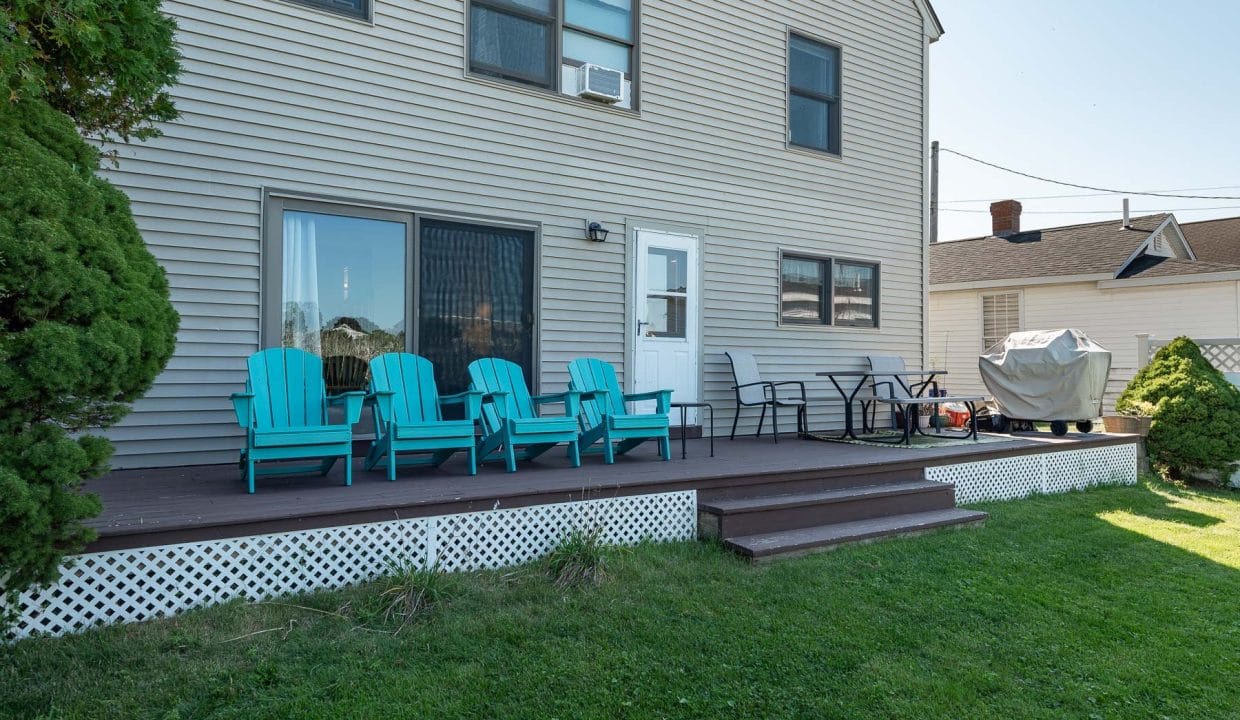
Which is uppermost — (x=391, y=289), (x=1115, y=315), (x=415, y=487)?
(x=1115, y=315)

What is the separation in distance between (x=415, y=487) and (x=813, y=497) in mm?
2409

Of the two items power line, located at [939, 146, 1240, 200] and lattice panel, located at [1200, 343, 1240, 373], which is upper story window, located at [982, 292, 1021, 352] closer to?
lattice panel, located at [1200, 343, 1240, 373]

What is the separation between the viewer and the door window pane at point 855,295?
8.44m

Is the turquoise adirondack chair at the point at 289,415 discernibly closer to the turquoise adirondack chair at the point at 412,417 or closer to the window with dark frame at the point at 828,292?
the turquoise adirondack chair at the point at 412,417

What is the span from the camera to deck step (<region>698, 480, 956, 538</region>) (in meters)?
4.54

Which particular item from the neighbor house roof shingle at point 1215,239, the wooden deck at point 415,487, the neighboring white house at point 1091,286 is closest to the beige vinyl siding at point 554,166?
the wooden deck at point 415,487

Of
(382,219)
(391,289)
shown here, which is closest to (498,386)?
(391,289)

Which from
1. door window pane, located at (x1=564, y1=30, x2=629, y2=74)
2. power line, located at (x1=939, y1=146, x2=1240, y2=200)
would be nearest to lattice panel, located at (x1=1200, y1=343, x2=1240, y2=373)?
door window pane, located at (x1=564, y1=30, x2=629, y2=74)

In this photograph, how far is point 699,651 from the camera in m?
3.12

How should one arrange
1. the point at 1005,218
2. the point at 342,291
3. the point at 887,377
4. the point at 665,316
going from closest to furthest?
the point at 342,291
the point at 665,316
the point at 887,377
the point at 1005,218

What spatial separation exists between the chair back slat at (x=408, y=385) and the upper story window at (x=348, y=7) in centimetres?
252

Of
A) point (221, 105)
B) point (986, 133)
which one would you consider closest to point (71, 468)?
point (221, 105)

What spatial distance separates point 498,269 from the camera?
6.14 m

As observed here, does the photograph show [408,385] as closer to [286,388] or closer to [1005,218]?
[286,388]
